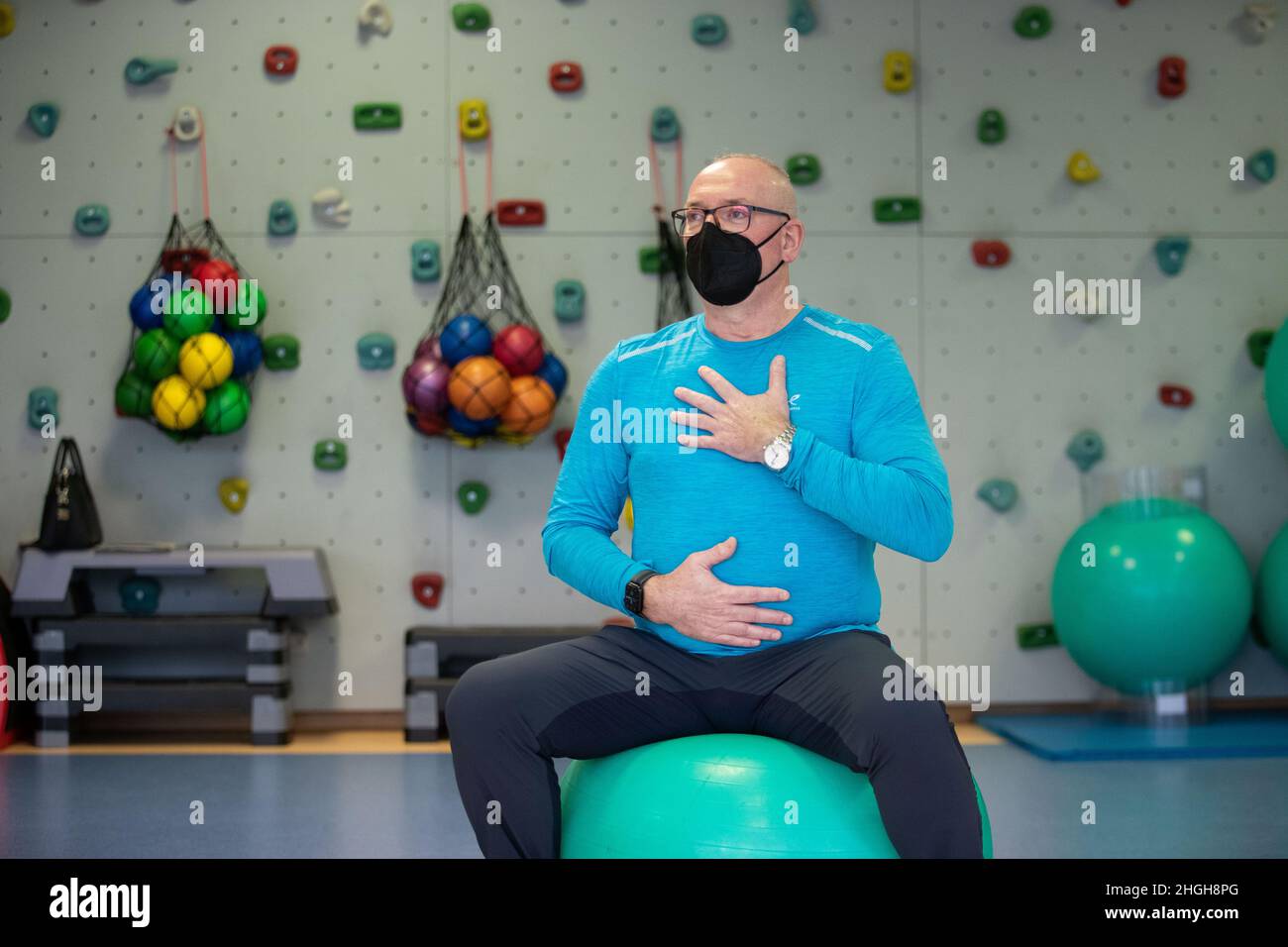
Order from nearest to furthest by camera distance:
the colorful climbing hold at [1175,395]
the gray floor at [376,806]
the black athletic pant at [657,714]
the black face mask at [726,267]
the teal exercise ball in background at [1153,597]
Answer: the black athletic pant at [657,714] → the black face mask at [726,267] → the gray floor at [376,806] → the teal exercise ball in background at [1153,597] → the colorful climbing hold at [1175,395]

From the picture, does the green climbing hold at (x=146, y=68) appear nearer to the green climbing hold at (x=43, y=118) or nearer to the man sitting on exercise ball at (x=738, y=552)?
the green climbing hold at (x=43, y=118)

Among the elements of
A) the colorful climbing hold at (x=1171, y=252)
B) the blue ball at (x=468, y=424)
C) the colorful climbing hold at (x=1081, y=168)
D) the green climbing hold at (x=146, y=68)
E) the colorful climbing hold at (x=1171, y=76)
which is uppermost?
the green climbing hold at (x=146, y=68)

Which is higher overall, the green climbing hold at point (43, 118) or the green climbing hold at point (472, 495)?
the green climbing hold at point (43, 118)

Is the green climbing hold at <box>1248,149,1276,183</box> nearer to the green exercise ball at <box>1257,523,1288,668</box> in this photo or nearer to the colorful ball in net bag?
the green exercise ball at <box>1257,523,1288,668</box>

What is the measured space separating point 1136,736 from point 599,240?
2782 millimetres

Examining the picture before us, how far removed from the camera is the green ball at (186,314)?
4836 mm

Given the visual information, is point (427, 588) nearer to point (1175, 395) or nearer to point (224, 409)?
point (224, 409)

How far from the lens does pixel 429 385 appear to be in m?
4.77

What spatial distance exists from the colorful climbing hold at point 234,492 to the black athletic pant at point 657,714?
312 cm

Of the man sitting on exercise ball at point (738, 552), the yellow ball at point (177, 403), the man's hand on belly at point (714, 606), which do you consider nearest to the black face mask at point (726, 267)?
the man sitting on exercise ball at point (738, 552)

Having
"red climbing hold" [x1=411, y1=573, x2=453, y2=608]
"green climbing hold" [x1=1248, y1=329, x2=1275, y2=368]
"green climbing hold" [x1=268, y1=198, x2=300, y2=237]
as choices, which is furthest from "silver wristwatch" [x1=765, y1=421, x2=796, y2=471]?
"green climbing hold" [x1=1248, y1=329, x2=1275, y2=368]
